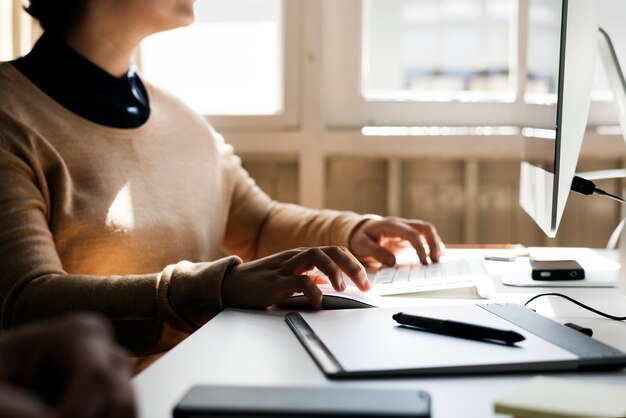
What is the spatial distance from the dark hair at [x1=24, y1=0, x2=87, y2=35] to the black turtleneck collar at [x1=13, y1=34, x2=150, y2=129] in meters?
0.04

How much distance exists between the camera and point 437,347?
0.66 meters

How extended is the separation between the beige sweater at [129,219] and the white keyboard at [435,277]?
7.2 inches

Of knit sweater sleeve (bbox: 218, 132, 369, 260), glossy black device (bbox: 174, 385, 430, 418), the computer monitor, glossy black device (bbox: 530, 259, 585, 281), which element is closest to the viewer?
glossy black device (bbox: 174, 385, 430, 418)

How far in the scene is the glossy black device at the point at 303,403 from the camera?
0.45 metres

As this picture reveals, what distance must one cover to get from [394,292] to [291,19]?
4.17 ft

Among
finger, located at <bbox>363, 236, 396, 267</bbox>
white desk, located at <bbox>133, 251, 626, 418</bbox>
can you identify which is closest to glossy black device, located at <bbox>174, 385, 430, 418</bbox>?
white desk, located at <bbox>133, 251, 626, 418</bbox>

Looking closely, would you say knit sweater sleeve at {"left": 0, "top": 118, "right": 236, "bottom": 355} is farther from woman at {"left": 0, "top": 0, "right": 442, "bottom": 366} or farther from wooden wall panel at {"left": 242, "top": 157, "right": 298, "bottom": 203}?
wooden wall panel at {"left": 242, "top": 157, "right": 298, "bottom": 203}

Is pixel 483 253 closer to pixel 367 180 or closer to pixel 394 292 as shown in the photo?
pixel 394 292

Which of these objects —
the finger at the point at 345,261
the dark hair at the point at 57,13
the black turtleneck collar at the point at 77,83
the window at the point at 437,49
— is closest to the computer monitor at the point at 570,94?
the finger at the point at 345,261

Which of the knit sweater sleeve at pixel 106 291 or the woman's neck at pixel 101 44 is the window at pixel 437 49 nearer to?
the woman's neck at pixel 101 44

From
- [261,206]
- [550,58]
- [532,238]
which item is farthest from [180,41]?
[550,58]

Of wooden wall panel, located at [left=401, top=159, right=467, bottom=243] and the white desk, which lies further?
wooden wall panel, located at [left=401, top=159, right=467, bottom=243]

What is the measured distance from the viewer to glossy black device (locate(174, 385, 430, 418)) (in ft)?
1.49

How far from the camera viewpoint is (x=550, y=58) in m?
1.08
